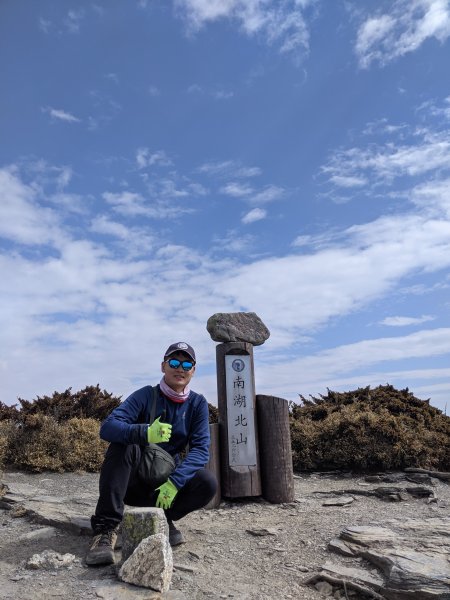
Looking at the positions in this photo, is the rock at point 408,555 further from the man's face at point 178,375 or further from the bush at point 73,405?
the bush at point 73,405

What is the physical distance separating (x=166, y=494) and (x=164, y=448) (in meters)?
0.43

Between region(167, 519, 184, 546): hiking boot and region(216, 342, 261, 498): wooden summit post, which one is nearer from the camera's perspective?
region(167, 519, 184, 546): hiking boot

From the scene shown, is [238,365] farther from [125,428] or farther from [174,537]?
[125,428]

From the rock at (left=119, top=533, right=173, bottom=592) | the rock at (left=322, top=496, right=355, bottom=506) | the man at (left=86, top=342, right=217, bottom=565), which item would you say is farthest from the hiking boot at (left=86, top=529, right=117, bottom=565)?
the rock at (left=322, top=496, right=355, bottom=506)

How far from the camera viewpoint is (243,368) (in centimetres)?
668

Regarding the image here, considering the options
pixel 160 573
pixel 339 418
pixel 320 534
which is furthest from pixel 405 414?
pixel 160 573

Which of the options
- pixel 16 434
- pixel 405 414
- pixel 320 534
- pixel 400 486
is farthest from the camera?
pixel 405 414

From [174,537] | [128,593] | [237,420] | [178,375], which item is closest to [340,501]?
[237,420]

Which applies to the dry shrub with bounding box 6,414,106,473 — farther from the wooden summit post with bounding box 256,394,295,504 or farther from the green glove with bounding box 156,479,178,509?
the green glove with bounding box 156,479,178,509

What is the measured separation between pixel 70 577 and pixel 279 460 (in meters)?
3.16

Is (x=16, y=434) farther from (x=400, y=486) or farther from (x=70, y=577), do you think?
(x=400, y=486)

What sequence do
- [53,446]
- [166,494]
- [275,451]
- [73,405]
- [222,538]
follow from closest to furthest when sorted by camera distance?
[166,494]
[222,538]
[275,451]
[53,446]
[73,405]

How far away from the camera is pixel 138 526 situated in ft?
12.5

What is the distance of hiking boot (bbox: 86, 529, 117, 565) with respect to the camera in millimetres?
3865
